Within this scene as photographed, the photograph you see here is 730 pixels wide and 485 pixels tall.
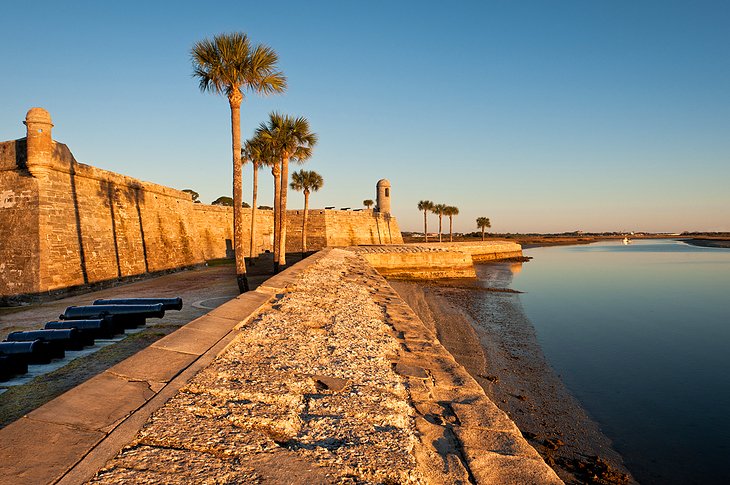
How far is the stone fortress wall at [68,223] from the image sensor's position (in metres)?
14.5

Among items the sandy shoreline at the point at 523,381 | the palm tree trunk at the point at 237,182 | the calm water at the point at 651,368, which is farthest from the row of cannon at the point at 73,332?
the calm water at the point at 651,368

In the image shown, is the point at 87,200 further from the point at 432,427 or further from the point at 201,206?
the point at 432,427

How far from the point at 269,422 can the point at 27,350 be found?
419 centimetres

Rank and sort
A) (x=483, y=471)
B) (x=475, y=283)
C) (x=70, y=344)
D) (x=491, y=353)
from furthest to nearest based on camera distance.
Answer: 1. (x=475, y=283)
2. (x=491, y=353)
3. (x=70, y=344)
4. (x=483, y=471)

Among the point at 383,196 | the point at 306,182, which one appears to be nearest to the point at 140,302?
the point at 306,182

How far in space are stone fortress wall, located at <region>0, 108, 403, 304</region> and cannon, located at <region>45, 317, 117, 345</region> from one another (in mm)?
10260

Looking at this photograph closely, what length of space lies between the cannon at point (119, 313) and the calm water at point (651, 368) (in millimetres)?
8300

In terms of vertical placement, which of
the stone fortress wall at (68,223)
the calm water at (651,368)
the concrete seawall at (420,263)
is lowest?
the calm water at (651,368)

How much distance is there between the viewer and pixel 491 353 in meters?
9.95

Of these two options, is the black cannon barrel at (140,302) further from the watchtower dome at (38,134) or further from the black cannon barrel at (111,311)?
the watchtower dome at (38,134)

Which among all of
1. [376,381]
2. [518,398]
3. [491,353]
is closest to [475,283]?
[491,353]

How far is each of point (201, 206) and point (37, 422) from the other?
34319 millimetres

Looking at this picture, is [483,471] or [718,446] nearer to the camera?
[483,471]

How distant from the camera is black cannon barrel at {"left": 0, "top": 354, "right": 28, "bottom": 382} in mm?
4957
